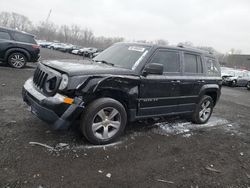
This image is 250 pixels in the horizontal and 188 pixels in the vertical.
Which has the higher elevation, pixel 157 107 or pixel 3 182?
pixel 157 107

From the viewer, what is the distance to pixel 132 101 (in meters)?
4.45

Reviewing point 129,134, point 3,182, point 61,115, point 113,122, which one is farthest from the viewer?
point 129,134

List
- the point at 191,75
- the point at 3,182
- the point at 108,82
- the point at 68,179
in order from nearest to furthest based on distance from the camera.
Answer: the point at 3,182
the point at 68,179
the point at 108,82
the point at 191,75

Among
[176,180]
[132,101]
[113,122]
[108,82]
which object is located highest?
[108,82]

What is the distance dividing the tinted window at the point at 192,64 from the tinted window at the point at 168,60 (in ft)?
1.00

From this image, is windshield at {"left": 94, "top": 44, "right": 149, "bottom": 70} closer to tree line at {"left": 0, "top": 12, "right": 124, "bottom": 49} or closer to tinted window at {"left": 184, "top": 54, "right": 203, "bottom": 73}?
tinted window at {"left": 184, "top": 54, "right": 203, "bottom": 73}

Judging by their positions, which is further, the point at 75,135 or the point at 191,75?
the point at 191,75

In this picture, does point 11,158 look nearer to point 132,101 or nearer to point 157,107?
point 132,101

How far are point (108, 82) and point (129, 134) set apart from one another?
1396 millimetres

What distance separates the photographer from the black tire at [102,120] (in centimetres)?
391

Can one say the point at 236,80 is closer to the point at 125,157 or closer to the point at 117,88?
the point at 117,88

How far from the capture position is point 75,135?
14.7 ft

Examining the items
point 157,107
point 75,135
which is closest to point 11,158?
point 75,135

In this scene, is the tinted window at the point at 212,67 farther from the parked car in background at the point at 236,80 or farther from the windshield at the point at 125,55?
the parked car in background at the point at 236,80
